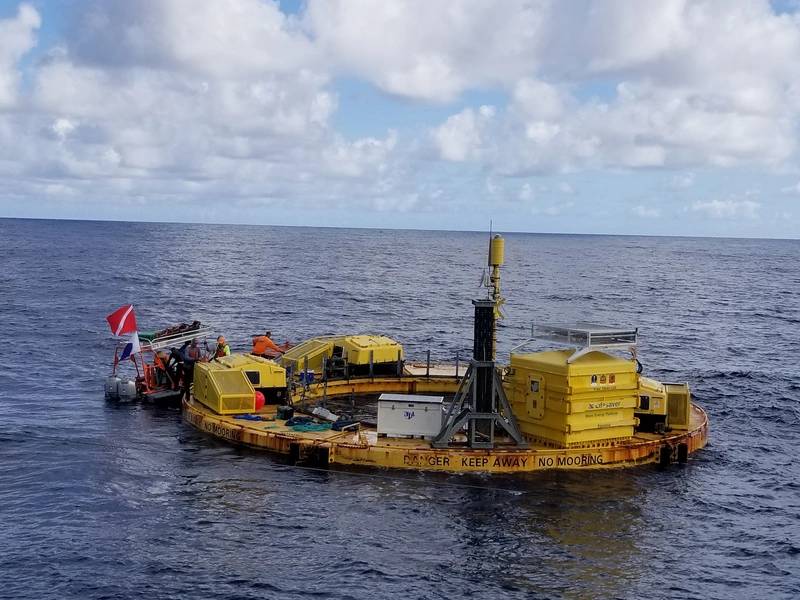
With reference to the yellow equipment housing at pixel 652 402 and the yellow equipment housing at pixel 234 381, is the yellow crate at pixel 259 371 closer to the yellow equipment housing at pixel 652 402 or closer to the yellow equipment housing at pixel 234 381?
the yellow equipment housing at pixel 234 381

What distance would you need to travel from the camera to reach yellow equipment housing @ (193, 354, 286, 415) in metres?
38.0

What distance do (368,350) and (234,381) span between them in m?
8.75

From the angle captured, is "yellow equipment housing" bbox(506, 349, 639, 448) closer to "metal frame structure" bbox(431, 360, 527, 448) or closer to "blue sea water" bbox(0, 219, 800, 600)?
"metal frame structure" bbox(431, 360, 527, 448)

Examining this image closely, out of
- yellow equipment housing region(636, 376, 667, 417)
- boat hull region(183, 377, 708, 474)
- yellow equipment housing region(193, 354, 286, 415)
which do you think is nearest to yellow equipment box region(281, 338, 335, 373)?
yellow equipment housing region(193, 354, 286, 415)

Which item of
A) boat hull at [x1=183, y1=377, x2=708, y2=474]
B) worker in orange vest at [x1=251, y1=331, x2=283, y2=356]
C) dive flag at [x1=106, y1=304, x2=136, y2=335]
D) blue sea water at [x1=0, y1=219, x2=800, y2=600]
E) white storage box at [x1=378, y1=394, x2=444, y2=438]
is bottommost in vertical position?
blue sea water at [x1=0, y1=219, x2=800, y2=600]

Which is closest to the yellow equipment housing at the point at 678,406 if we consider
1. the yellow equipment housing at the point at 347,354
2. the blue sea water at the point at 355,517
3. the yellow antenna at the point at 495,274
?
the blue sea water at the point at 355,517

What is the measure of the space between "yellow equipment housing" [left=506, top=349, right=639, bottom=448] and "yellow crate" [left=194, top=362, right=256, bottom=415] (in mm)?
12061

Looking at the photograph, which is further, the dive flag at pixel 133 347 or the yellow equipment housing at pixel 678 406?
the dive flag at pixel 133 347

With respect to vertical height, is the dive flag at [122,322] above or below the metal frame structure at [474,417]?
above

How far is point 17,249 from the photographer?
19925cm

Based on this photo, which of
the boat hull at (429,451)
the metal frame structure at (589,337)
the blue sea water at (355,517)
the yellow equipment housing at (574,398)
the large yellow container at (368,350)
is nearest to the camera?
the blue sea water at (355,517)

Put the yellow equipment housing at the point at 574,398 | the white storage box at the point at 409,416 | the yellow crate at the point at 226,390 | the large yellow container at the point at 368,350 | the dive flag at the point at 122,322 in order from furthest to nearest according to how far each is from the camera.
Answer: the large yellow container at the point at 368,350, the dive flag at the point at 122,322, the yellow crate at the point at 226,390, the white storage box at the point at 409,416, the yellow equipment housing at the point at 574,398

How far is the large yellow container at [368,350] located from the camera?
44.9 metres

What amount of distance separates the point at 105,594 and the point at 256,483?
898 cm
